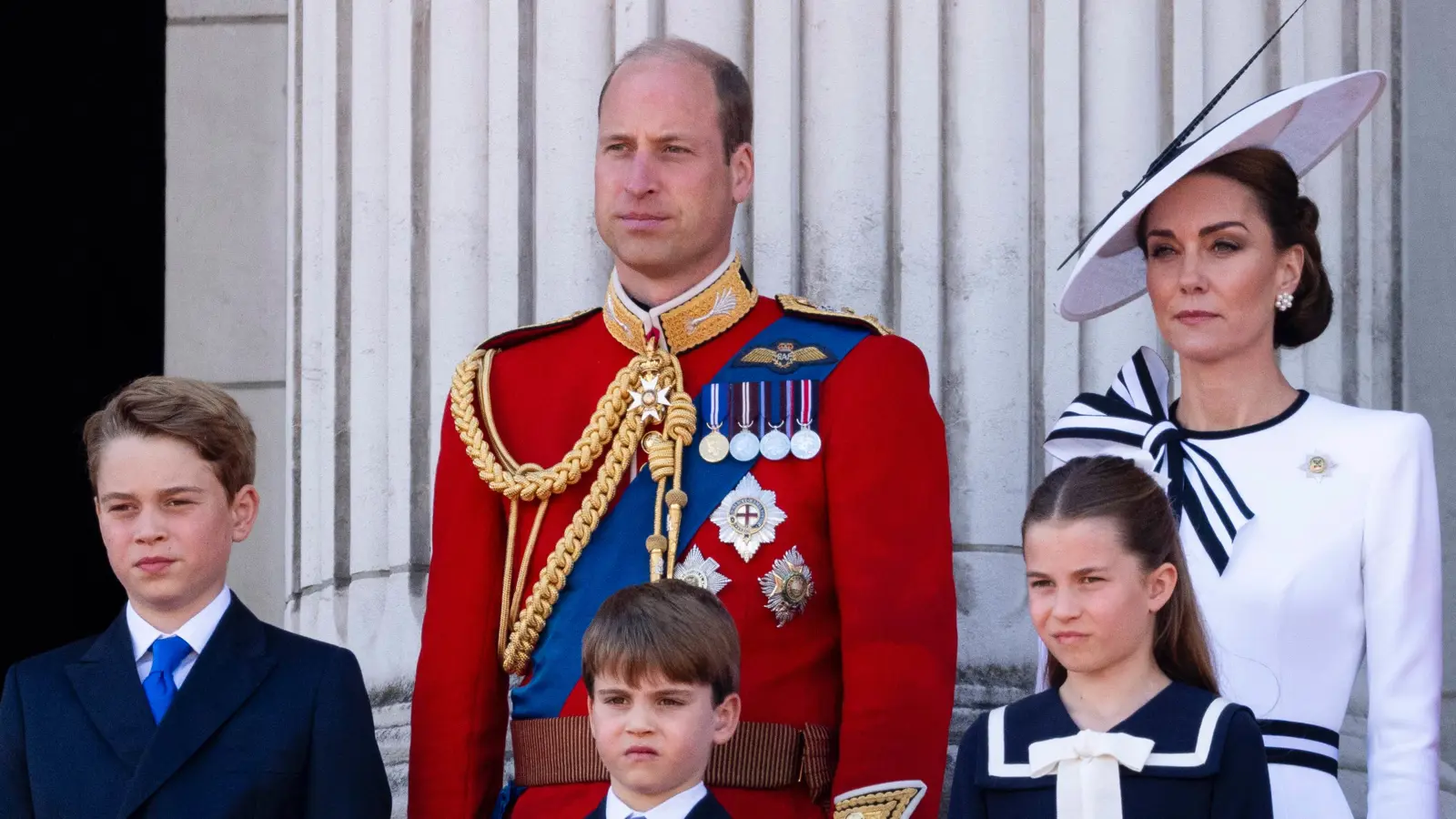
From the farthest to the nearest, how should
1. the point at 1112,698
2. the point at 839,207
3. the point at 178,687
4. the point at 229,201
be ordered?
the point at 229,201 → the point at 839,207 → the point at 178,687 → the point at 1112,698

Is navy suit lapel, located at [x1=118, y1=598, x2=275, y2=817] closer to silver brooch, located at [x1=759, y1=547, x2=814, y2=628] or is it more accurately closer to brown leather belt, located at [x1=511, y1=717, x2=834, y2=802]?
brown leather belt, located at [x1=511, y1=717, x2=834, y2=802]

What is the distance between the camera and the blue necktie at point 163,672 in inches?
154

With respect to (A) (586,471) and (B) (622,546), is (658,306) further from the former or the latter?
(B) (622,546)

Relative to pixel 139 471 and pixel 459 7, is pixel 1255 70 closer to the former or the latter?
pixel 459 7

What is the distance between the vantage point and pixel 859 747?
151 inches

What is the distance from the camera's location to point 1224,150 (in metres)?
4.11

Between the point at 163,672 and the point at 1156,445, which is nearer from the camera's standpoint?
the point at 163,672

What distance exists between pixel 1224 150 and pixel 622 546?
1.17 metres

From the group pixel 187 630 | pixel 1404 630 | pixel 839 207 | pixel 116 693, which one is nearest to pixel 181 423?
pixel 187 630

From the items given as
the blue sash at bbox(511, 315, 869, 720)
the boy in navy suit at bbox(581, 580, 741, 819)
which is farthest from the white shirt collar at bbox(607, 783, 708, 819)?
the blue sash at bbox(511, 315, 869, 720)

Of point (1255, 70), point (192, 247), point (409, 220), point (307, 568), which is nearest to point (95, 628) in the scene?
point (192, 247)

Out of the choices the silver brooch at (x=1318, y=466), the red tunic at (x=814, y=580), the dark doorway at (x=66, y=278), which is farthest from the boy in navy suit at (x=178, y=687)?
the dark doorway at (x=66, y=278)

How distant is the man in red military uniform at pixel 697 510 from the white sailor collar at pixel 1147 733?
0.84 feet

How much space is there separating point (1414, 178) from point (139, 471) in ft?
10.6
